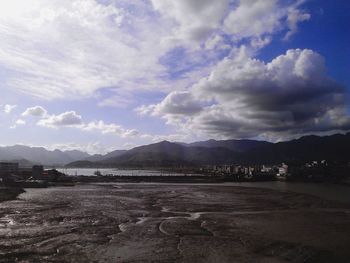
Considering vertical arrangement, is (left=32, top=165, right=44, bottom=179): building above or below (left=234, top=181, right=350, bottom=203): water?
above

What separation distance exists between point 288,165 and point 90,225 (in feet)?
418

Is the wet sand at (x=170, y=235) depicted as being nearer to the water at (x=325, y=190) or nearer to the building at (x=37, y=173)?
the water at (x=325, y=190)

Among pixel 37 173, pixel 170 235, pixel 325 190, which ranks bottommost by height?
pixel 170 235

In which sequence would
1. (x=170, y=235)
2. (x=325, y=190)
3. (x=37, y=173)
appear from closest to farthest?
1. (x=170, y=235)
2. (x=325, y=190)
3. (x=37, y=173)

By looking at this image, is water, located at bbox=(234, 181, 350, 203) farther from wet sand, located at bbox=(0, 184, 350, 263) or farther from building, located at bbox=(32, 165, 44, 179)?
building, located at bbox=(32, 165, 44, 179)

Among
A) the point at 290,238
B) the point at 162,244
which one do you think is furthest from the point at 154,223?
the point at 290,238

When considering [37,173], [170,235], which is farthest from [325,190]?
[37,173]

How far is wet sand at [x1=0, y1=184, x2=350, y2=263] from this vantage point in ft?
68.8

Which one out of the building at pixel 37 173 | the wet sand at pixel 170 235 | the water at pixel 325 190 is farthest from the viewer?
the building at pixel 37 173

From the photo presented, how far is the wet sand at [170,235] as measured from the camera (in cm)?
2098

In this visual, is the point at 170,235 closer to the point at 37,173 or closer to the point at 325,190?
the point at 325,190

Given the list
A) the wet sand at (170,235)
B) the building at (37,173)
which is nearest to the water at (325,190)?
the wet sand at (170,235)

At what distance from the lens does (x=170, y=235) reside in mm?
26844

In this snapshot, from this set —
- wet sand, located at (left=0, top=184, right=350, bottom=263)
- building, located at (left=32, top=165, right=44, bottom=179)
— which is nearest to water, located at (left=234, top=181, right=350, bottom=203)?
wet sand, located at (left=0, top=184, right=350, bottom=263)
